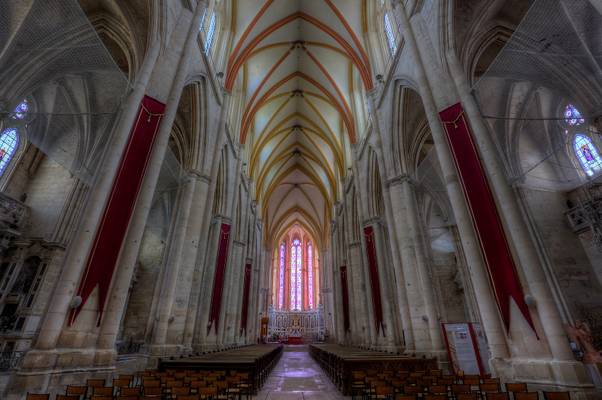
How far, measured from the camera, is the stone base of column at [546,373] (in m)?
4.46

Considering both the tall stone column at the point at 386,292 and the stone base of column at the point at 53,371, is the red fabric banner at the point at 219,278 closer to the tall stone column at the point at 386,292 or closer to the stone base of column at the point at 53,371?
the tall stone column at the point at 386,292

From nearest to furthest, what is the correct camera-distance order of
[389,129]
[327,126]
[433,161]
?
[433,161], [389,129], [327,126]

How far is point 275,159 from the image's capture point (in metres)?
27.3

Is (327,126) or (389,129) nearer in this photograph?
(389,129)

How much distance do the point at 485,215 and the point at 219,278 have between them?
11.0m

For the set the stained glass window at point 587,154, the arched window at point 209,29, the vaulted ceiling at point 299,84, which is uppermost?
the vaulted ceiling at point 299,84

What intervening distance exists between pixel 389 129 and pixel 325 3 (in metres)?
8.67

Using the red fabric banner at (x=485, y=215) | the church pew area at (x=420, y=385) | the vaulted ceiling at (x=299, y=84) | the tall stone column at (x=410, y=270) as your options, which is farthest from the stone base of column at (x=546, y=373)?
the vaulted ceiling at (x=299, y=84)

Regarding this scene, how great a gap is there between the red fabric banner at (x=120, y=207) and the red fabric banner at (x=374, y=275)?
1158cm

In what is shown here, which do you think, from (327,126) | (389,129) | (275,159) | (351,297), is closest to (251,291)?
(351,297)

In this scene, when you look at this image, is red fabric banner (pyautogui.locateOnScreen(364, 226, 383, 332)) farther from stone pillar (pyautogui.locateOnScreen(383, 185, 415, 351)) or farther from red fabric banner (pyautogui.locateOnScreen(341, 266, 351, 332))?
red fabric banner (pyautogui.locateOnScreen(341, 266, 351, 332))

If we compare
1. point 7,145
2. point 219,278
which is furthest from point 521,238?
point 7,145

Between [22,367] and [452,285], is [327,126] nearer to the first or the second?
[452,285]

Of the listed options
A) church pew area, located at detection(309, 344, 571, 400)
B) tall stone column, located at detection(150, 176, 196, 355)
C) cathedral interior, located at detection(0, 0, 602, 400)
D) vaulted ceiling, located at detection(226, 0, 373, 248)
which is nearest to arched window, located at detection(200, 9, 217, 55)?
cathedral interior, located at detection(0, 0, 602, 400)
